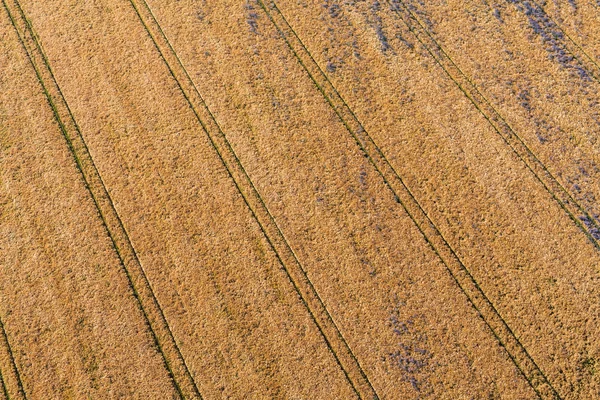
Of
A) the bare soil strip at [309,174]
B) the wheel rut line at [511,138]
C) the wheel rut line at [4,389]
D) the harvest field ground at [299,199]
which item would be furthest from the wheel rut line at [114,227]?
the wheel rut line at [511,138]

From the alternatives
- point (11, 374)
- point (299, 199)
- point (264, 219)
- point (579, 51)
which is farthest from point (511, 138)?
point (11, 374)

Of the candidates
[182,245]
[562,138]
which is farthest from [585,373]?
[182,245]

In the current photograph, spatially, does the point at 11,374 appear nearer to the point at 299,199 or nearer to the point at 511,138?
the point at 299,199

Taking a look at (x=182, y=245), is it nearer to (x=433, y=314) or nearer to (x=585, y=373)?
(x=433, y=314)

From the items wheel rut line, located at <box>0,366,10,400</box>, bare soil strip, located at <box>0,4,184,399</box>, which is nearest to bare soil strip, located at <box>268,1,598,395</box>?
bare soil strip, located at <box>0,4,184,399</box>

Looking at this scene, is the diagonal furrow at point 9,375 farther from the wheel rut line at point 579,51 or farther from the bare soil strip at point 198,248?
the wheel rut line at point 579,51

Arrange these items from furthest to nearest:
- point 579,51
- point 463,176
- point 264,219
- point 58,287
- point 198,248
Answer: point 579,51, point 463,176, point 264,219, point 198,248, point 58,287
